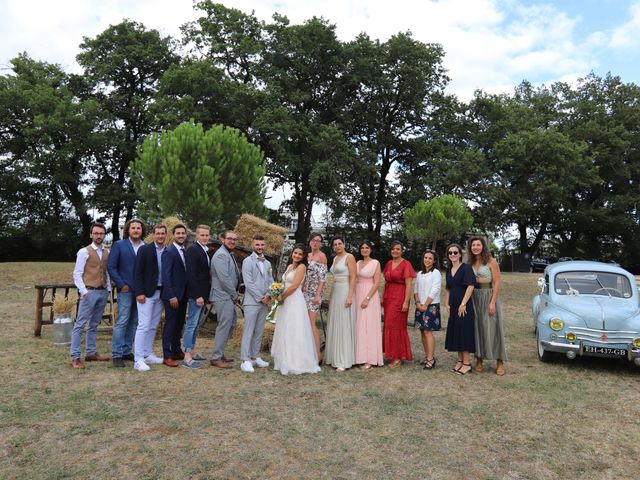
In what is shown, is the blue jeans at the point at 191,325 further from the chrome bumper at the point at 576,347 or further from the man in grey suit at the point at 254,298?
the chrome bumper at the point at 576,347

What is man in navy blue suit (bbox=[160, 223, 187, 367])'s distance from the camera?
6.64 metres

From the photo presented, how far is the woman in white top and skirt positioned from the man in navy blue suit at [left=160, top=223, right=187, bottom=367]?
335 cm

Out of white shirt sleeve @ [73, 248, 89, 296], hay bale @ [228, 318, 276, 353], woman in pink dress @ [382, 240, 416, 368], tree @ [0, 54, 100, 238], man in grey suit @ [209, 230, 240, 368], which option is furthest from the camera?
tree @ [0, 54, 100, 238]

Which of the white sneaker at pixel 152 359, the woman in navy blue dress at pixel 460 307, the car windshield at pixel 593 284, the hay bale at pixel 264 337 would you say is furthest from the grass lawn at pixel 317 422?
the hay bale at pixel 264 337

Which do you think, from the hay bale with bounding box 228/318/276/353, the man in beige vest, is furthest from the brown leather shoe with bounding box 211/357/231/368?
the man in beige vest

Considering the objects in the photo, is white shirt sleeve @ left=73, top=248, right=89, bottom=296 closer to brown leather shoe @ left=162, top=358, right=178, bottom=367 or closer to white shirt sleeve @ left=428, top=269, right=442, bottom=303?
brown leather shoe @ left=162, top=358, right=178, bottom=367

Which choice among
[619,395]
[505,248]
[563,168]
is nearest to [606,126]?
[563,168]

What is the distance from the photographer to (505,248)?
153ft

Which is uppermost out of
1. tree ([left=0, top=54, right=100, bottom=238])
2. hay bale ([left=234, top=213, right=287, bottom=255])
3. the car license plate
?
tree ([left=0, top=54, right=100, bottom=238])

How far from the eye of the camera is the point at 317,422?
477 centimetres

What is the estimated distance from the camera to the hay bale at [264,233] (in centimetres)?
1127

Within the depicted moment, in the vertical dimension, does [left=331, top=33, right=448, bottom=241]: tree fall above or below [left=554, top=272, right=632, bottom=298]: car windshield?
above

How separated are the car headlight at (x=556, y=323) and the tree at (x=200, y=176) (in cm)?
1210

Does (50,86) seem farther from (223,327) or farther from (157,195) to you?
(223,327)
